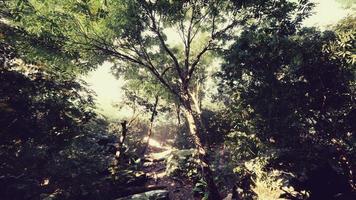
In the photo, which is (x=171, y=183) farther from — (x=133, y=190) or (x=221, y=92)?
(x=221, y=92)

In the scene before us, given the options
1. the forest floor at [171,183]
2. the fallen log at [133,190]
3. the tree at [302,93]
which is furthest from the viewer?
the fallen log at [133,190]

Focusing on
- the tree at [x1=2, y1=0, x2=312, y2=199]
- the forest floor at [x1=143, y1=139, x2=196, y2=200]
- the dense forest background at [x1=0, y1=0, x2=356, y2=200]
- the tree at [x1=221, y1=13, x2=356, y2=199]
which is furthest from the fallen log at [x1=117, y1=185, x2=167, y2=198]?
the tree at [x1=221, y1=13, x2=356, y2=199]

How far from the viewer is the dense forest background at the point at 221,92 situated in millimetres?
10859

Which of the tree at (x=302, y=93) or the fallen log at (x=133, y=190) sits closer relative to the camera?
the tree at (x=302, y=93)

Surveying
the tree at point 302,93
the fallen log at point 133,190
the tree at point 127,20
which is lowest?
the fallen log at point 133,190

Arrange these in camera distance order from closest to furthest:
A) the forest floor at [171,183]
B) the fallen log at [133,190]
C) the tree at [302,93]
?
1. the tree at [302,93]
2. the forest floor at [171,183]
3. the fallen log at [133,190]

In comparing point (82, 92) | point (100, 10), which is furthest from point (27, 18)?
point (82, 92)

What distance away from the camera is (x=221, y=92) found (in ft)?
45.0

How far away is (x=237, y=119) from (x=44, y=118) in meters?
9.90

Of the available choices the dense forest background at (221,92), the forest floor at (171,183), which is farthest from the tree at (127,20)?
the forest floor at (171,183)

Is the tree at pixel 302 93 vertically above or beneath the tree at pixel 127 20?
beneath

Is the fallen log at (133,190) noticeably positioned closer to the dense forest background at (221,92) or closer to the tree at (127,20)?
the dense forest background at (221,92)

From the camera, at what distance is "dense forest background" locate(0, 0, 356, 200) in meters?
10.9

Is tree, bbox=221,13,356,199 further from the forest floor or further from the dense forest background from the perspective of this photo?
the forest floor
